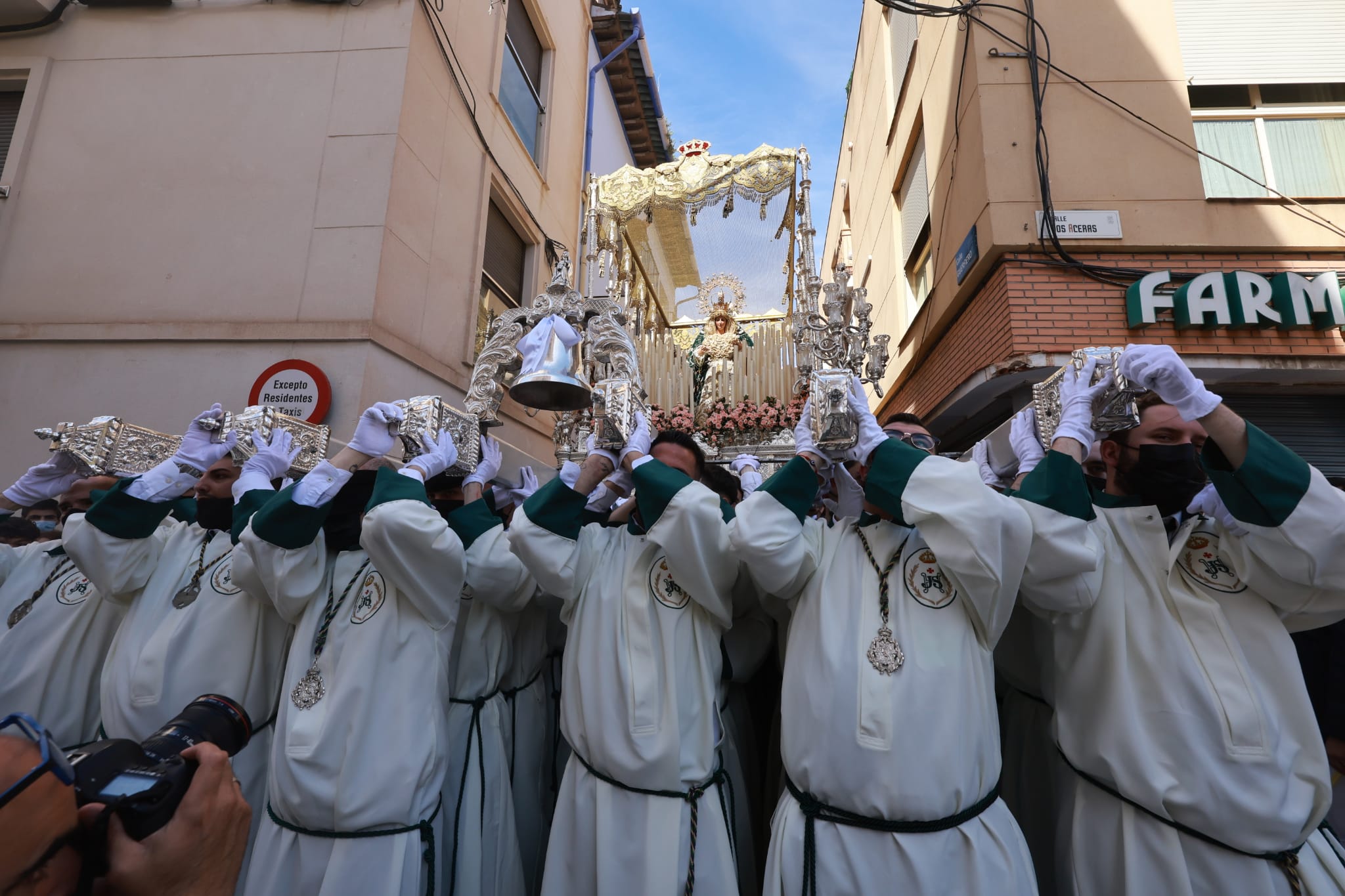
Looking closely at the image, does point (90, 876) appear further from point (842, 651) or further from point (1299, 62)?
point (1299, 62)

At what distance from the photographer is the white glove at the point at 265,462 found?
8.61ft

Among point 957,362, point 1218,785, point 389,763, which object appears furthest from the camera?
point 957,362

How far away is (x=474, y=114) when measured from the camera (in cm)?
675

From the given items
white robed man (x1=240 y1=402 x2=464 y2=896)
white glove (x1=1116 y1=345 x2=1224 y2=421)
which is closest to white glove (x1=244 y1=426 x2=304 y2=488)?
white robed man (x1=240 y1=402 x2=464 y2=896)

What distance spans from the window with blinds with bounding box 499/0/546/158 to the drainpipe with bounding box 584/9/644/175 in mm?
1335

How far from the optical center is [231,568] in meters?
2.55

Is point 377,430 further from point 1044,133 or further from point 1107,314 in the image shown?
point 1044,133

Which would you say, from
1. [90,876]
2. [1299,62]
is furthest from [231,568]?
[1299,62]

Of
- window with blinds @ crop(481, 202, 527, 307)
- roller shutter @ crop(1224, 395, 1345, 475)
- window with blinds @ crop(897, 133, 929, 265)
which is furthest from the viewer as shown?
window with blinds @ crop(897, 133, 929, 265)

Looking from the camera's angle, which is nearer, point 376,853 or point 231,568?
point 376,853

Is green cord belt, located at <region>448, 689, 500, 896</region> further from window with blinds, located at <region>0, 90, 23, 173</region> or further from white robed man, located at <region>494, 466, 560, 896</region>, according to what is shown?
window with blinds, located at <region>0, 90, 23, 173</region>

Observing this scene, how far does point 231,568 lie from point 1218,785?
3244 mm

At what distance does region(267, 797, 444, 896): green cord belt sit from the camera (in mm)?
2023

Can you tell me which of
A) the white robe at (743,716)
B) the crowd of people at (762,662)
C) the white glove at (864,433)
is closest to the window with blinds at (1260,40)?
the crowd of people at (762,662)
